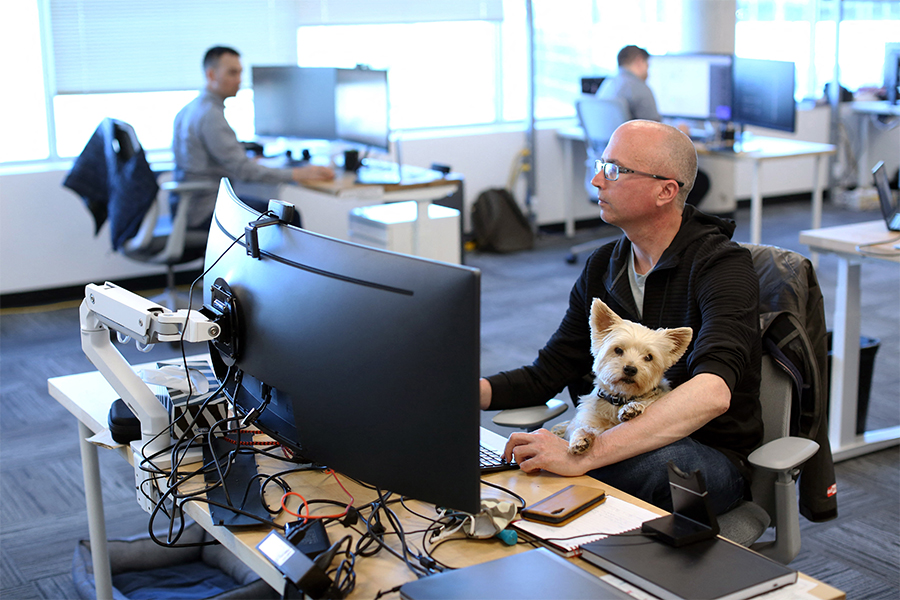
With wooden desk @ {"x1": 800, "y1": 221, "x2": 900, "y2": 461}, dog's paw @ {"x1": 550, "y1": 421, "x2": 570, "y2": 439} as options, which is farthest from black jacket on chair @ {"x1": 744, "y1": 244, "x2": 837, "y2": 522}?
wooden desk @ {"x1": 800, "y1": 221, "x2": 900, "y2": 461}

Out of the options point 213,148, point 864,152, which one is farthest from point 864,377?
point 864,152

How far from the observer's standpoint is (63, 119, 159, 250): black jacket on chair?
4020mm

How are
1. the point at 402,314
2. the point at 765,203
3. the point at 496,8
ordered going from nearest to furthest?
the point at 402,314 < the point at 496,8 < the point at 765,203

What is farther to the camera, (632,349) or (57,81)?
(57,81)

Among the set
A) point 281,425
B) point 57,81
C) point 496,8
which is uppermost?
point 496,8

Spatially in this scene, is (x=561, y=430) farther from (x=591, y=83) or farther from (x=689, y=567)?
(x=591, y=83)

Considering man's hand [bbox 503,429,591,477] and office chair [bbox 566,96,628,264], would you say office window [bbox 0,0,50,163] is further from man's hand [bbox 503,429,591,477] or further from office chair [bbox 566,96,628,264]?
man's hand [bbox 503,429,591,477]

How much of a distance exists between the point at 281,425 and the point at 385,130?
3.27m

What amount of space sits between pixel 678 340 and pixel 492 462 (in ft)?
1.30

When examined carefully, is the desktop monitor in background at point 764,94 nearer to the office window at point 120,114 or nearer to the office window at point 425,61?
the office window at point 425,61

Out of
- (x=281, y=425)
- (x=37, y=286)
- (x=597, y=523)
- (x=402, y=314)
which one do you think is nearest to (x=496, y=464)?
(x=597, y=523)

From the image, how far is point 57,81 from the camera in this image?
4957 mm

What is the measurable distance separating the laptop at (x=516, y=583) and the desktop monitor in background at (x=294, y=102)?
3.93m

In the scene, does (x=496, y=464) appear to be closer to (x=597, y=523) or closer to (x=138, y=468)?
(x=597, y=523)
